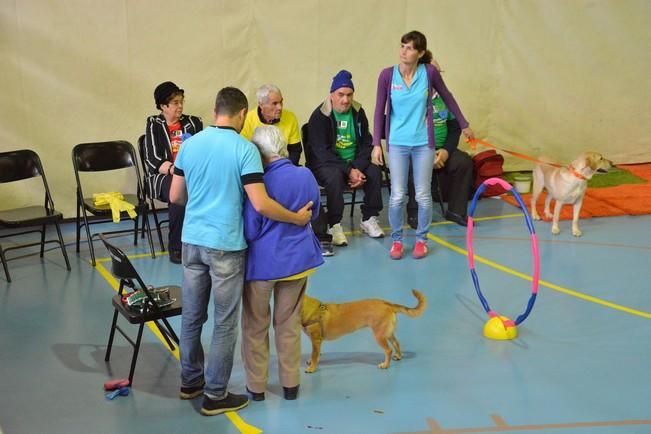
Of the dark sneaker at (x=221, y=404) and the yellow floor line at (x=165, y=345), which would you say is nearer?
the yellow floor line at (x=165, y=345)

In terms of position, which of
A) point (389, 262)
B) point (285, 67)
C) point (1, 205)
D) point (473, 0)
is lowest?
point (389, 262)

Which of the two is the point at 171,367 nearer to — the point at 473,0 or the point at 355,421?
the point at 355,421

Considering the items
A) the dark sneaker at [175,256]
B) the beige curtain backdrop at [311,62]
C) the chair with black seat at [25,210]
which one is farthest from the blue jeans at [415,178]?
the chair with black seat at [25,210]

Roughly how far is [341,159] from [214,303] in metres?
3.48

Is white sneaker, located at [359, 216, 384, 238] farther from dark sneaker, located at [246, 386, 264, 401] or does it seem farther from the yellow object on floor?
dark sneaker, located at [246, 386, 264, 401]

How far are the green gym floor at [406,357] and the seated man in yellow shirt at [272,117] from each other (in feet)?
3.69

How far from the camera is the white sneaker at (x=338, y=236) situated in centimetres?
666

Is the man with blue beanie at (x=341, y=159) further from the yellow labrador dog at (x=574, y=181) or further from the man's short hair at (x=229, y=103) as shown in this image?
the man's short hair at (x=229, y=103)

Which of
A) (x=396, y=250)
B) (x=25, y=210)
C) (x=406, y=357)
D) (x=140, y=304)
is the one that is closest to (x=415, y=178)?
(x=396, y=250)

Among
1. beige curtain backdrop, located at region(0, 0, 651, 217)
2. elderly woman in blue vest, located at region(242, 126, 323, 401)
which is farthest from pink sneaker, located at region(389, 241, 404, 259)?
elderly woman in blue vest, located at region(242, 126, 323, 401)

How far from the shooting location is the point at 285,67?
7895mm

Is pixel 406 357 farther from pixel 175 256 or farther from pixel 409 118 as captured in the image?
pixel 175 256

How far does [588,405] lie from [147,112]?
5189 millimetres

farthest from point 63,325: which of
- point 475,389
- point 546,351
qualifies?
point 546,351
